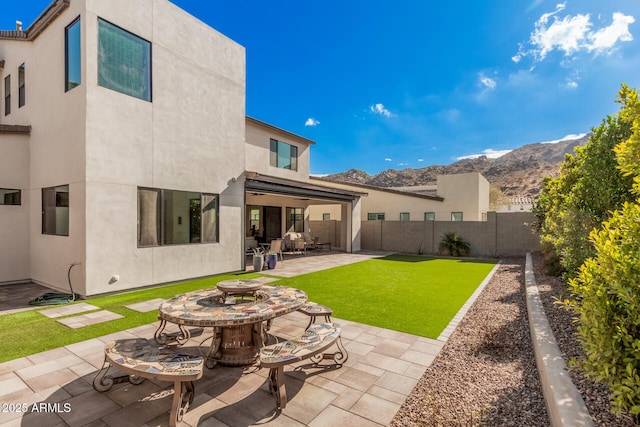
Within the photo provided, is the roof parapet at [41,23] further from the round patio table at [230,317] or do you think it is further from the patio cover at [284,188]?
the round patio table at [230,317]

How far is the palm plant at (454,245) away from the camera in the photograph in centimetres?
1664

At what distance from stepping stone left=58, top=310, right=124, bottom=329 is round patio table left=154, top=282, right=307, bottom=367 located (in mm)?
1983

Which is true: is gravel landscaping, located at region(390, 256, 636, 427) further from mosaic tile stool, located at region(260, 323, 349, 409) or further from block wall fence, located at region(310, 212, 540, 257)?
block wall fence, located at region(310, 212, 540, 257)

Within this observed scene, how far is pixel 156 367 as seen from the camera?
287cm

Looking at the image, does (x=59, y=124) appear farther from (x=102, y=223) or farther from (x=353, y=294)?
(x=353, y=294)

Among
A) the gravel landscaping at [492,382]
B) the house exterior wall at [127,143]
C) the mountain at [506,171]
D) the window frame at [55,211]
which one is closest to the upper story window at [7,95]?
the house exterior wall at [127,143]

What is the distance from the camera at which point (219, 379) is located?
3.67m

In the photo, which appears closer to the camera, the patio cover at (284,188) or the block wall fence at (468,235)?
the patio cover at (284,188)

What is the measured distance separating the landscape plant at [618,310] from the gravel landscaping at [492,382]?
24.1 inches

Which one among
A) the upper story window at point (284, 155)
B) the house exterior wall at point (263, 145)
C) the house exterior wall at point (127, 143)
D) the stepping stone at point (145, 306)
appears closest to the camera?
the stepping stone at point (145, 306)

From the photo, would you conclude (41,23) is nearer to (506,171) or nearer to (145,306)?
(145,306)

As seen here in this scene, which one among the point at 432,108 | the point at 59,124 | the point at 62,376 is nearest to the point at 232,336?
the point at 62,376

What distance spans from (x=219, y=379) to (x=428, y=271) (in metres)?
9.73

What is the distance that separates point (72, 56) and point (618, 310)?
11033mm
